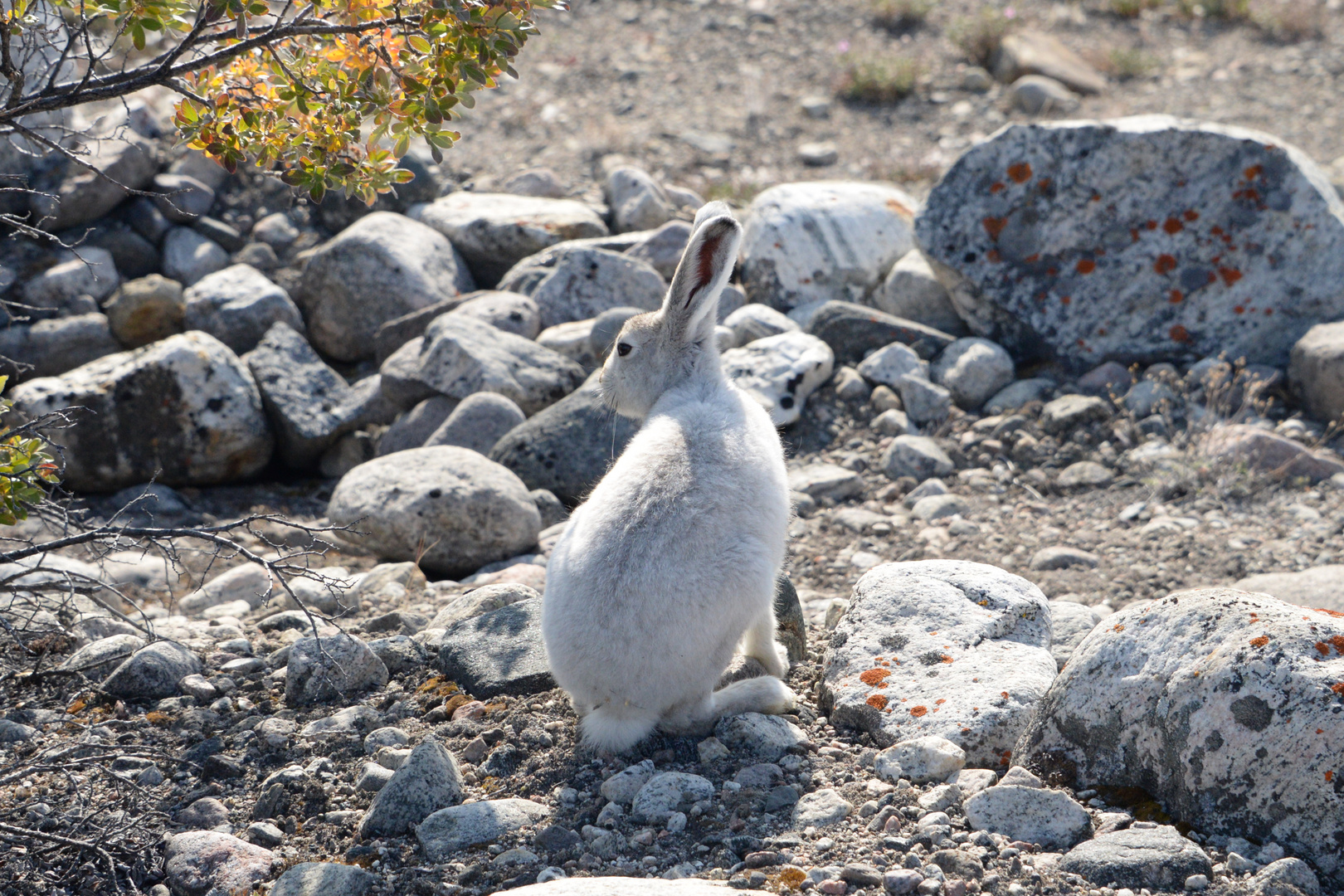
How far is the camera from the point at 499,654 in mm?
5203

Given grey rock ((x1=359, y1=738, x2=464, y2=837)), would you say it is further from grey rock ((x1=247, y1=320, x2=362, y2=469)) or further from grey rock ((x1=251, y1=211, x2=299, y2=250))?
grey rock ((x1=251, y1=211, x2=299, y2=250))

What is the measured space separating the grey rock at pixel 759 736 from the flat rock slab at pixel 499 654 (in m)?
0.96

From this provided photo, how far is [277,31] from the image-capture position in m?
4.04

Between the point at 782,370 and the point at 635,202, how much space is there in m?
3.67

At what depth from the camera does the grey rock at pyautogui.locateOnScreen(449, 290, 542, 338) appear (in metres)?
9.88

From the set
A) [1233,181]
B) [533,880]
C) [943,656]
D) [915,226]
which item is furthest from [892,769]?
[1233,181]

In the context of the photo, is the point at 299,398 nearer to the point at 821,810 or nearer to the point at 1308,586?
the point at 821,810

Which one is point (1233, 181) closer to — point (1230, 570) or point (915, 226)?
point (915, 226)

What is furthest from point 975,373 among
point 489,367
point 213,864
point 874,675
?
point 213,864

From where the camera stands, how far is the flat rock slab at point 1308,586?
19.1 feet

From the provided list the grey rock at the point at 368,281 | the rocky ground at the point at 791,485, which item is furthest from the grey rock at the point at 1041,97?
the grey rock at the point at 368,281

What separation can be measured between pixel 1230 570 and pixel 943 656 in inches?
113

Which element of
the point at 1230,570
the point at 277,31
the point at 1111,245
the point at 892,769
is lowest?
the point at 1230,570

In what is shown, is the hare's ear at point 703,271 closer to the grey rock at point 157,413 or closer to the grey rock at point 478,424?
the grey rock at point 478,424
